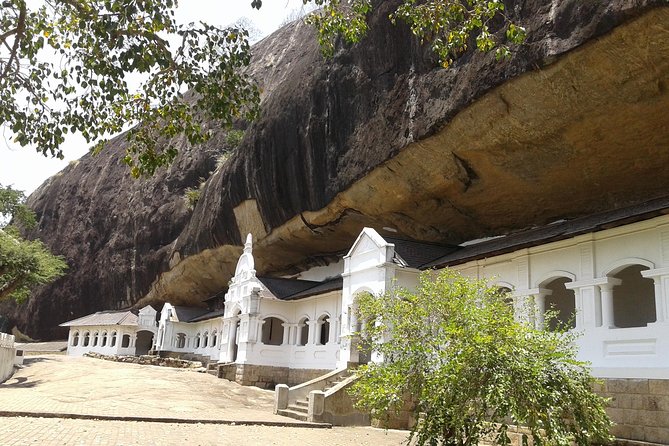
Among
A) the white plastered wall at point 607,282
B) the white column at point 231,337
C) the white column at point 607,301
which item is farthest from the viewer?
the white column at point 231,337

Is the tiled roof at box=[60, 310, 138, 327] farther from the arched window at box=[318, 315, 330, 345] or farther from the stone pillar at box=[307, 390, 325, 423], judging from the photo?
the stone pillar at box=[307, 390, 325, 423]

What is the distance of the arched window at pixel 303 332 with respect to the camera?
26.9 metres

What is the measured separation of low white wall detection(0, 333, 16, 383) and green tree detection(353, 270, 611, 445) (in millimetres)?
19597

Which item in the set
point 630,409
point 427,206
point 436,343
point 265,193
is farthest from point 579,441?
point 265,193

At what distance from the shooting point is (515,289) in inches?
597

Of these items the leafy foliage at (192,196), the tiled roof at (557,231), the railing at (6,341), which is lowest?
the railing at (6,341)

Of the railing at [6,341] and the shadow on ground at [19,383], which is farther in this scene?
the railing at [6,341]

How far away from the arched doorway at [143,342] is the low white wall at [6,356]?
22.5m

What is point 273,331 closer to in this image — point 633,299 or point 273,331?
point 273,331

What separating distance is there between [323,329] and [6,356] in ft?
43.6

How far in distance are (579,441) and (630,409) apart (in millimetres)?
4403

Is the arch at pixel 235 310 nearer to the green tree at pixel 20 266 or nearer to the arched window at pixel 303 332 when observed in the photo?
the arched window at pixel 303 332

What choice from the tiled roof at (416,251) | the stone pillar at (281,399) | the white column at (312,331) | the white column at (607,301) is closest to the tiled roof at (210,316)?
the white column at (312,331)

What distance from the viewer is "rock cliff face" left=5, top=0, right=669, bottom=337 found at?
12.8 metres
